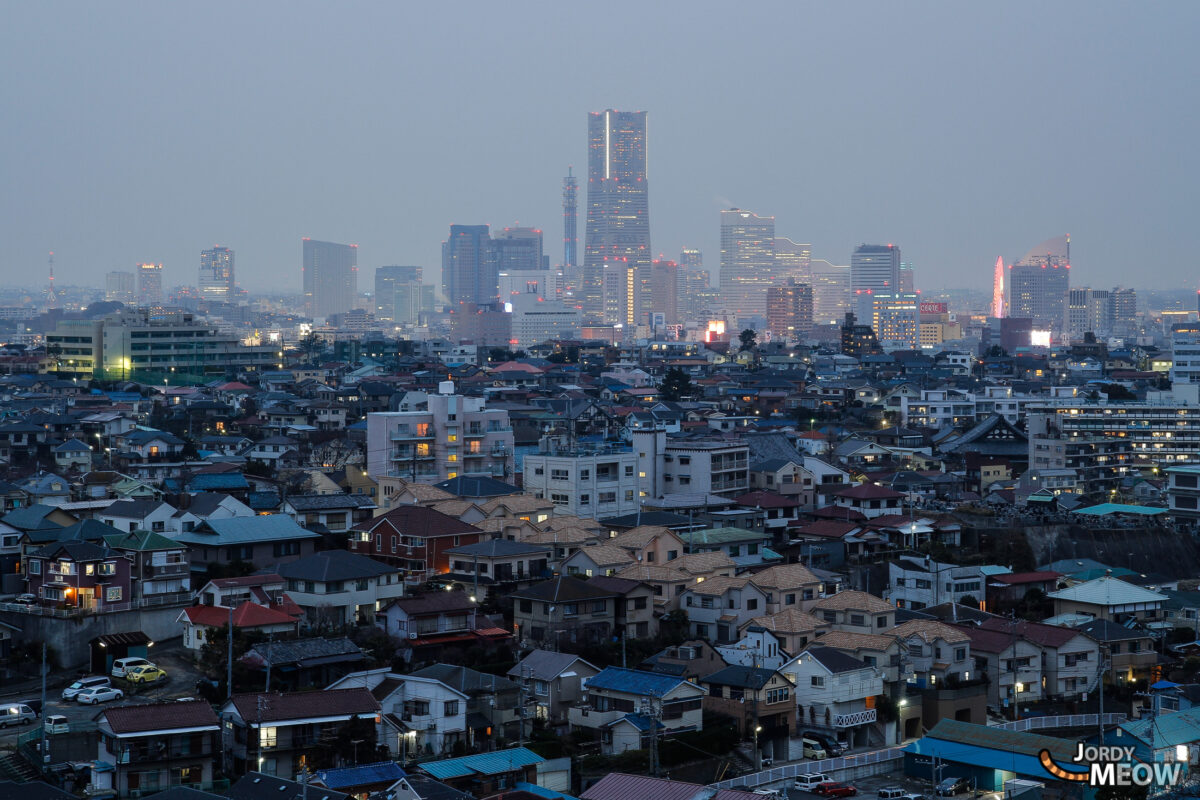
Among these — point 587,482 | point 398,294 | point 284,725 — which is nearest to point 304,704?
point 284,725

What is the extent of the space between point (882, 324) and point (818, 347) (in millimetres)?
34728

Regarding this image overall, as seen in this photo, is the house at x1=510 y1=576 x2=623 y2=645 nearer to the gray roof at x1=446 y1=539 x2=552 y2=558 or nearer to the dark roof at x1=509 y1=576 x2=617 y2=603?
the dark roof at x1=509 y1=576 x2=617 y2=603

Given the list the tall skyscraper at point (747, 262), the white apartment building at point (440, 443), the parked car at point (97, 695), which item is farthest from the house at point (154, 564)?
the tall skyscraper at point (747, 262)

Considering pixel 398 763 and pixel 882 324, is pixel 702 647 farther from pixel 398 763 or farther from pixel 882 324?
pixel 882 324

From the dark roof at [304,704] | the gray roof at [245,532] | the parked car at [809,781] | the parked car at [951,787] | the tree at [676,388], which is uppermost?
the tree at [676,388]

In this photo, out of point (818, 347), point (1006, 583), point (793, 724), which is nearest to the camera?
point (793, 724)

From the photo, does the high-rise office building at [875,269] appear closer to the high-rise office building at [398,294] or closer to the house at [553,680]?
the high-rise office building at [398,294]

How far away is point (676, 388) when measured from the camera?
43.9 metres

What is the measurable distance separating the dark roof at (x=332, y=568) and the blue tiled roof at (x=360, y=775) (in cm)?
377

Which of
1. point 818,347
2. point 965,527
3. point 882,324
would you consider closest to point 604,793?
point 965,527

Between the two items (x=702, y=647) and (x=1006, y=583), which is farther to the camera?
(x=1006, y=583)

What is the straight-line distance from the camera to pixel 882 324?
101938mm

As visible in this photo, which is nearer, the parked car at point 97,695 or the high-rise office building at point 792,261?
the parked car at point 97,695

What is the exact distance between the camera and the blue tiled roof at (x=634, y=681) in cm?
1331
